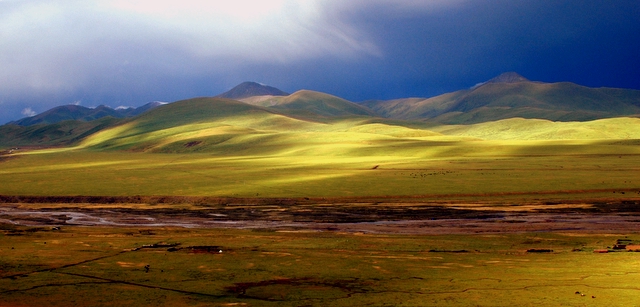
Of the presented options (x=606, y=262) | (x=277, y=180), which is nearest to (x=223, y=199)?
(x=277, y=180)

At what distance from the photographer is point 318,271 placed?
2906 centimetres

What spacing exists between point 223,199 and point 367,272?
48.3m

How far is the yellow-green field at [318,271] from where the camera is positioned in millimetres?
22750

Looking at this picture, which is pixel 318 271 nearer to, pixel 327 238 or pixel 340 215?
pixel 327 238

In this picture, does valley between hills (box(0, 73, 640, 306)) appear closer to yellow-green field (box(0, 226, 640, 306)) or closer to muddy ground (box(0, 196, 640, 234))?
yellow-green field (box(0, 226, 640, 306))

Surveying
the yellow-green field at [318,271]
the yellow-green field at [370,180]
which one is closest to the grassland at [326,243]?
the yellow-green field at [318,271]

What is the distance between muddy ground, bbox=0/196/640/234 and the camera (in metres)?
49.1

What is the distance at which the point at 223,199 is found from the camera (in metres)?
74.5

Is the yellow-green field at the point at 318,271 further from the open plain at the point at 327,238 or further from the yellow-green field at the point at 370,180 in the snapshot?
the yellow-green field at the point at 370,180

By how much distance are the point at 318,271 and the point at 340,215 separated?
29518 mm

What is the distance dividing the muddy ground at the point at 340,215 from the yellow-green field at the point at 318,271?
619 cm

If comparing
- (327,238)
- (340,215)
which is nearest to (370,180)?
(340,215)

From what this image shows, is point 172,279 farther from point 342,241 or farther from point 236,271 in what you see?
point 342,241

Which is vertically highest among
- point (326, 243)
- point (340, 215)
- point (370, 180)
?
point (370, 180)
